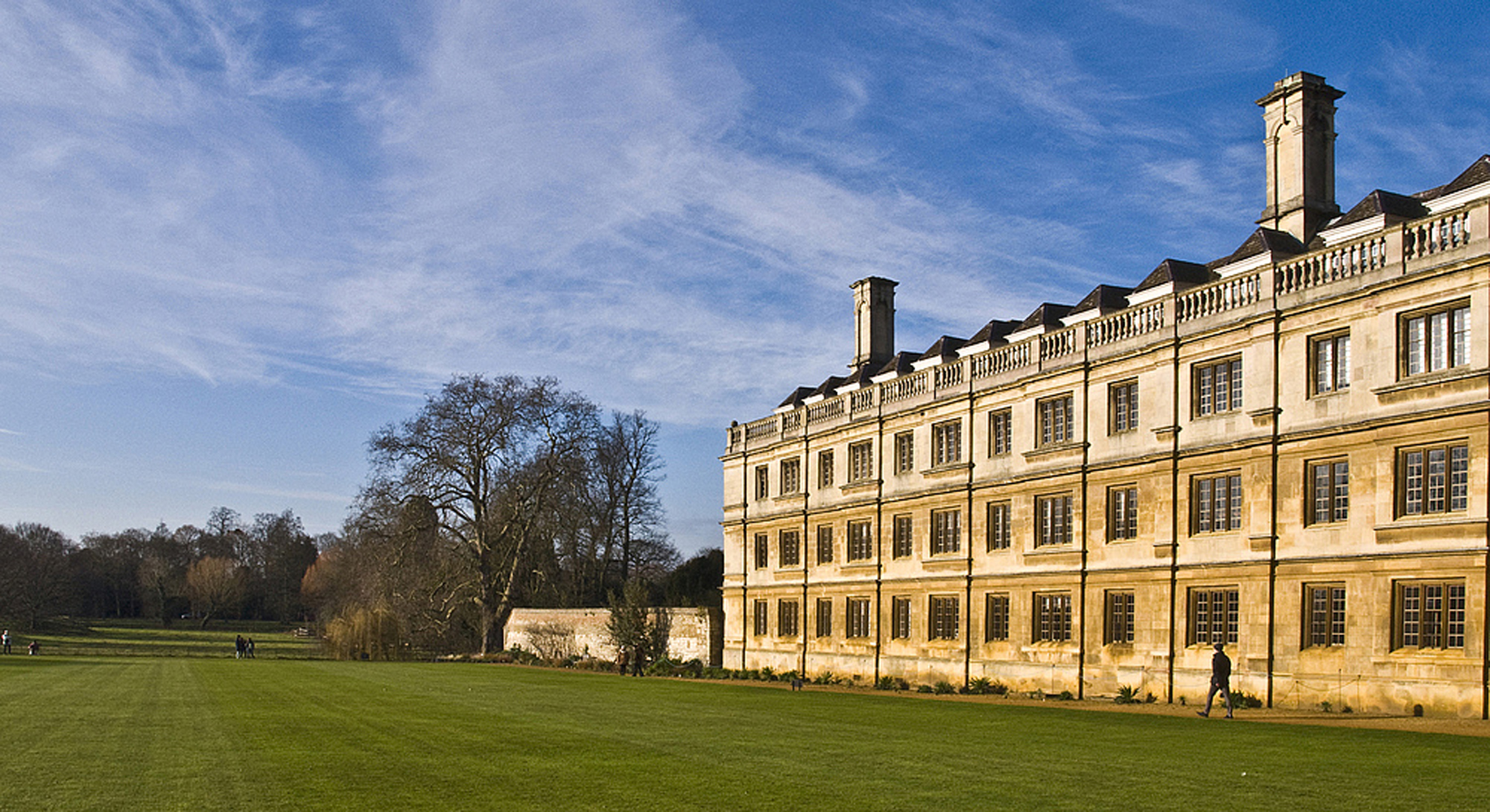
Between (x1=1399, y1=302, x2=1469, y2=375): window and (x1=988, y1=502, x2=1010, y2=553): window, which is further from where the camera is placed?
(x1=988, y1=502, x2=1010, y2=553): window

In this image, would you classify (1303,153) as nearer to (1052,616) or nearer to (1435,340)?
(1435,340)

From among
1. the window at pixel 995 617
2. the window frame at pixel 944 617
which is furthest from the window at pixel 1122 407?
the window frame at pixel 944 617

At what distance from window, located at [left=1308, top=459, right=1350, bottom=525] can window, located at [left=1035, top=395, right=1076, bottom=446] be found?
286 inches

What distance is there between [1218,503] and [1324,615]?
3.52m

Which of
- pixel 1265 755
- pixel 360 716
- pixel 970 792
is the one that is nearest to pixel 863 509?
pixel 360 716

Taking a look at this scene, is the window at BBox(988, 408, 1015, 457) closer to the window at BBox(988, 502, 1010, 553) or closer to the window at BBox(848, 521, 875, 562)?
the window at BBox(988, 502, 1010, 553)

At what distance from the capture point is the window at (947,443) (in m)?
36.6

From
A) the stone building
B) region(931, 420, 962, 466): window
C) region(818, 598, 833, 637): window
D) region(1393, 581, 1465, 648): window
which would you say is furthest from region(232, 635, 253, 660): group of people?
region(1393, 581, 1465, 648): window

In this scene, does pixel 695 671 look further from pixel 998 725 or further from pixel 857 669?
pixel 998 725

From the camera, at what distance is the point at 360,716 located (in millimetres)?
21391

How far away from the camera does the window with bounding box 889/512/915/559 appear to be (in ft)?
128

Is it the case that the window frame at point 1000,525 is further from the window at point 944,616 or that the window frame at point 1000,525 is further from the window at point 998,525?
the window at point 944,616

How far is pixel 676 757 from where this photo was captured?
49.4ft

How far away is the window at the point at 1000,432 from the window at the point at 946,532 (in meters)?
2.40
